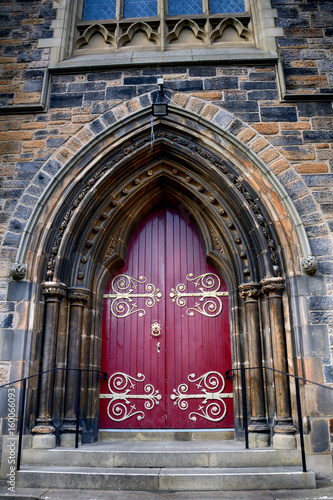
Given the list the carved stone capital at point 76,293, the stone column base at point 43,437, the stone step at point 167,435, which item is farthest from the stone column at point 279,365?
the stone column base at point 43,437

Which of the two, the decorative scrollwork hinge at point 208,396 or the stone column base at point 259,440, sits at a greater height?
the decorative scrollwork hinge at point 208,396

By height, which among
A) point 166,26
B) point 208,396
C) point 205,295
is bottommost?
point 208,396

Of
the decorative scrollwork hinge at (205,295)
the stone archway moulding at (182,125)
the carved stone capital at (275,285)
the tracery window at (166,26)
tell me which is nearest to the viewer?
the carved stone capital at (275,285)

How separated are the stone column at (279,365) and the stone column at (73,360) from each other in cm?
237

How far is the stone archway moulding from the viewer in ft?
18.1

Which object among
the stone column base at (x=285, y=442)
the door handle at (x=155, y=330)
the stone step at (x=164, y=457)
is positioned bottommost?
the stone step at (x=164, y=457)

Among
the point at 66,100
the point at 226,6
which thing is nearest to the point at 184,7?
the point at 226,6

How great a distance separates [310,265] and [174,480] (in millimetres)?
2746

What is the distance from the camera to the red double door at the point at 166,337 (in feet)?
19.3

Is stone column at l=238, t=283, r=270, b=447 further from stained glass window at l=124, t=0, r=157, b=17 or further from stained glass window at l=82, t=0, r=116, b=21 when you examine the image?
stained glass window at l=82, t=0, r=116, b=21

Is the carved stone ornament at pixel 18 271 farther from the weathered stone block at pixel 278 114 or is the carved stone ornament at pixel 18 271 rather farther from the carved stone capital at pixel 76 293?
Answer: the weathered stone block at pixel 278 114

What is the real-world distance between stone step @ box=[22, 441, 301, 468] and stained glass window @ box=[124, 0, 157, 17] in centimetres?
632

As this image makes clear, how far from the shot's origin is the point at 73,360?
5.49m

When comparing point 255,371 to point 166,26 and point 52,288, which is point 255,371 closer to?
point 52,288
